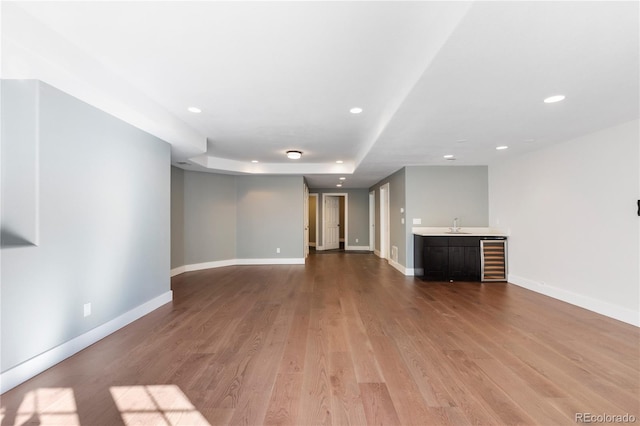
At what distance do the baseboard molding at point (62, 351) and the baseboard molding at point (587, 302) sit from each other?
19.0 feet

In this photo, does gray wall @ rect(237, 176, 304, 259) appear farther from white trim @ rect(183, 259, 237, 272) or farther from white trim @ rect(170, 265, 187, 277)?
white trim @ rect(170, 265, 187, 277)

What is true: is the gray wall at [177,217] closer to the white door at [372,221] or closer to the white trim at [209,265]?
the white trim at [209,265]

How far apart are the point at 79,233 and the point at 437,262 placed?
5.39 meters

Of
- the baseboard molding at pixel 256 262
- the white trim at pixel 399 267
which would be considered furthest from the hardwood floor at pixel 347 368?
the baseboard molding at pixel 256 262

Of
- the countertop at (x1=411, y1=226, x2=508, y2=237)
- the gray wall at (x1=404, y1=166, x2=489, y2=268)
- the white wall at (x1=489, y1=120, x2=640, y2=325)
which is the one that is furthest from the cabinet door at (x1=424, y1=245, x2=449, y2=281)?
the white wall at (x1=489, y1=120, x2=640, y2=325)

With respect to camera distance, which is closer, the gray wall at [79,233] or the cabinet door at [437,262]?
the gray wall at [79,233]

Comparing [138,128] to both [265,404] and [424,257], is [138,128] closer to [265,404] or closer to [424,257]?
[265,404]

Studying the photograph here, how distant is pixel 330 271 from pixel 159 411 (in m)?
4.90

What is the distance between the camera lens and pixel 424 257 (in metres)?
5.54

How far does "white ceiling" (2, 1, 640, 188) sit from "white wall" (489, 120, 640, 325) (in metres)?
0.44

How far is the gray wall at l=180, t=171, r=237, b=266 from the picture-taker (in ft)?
21.7

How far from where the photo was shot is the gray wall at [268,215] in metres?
7.50

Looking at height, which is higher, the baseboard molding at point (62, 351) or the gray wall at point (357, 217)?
the gray wall at point (357, 217)

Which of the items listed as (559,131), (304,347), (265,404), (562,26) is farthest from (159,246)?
(559,131)
